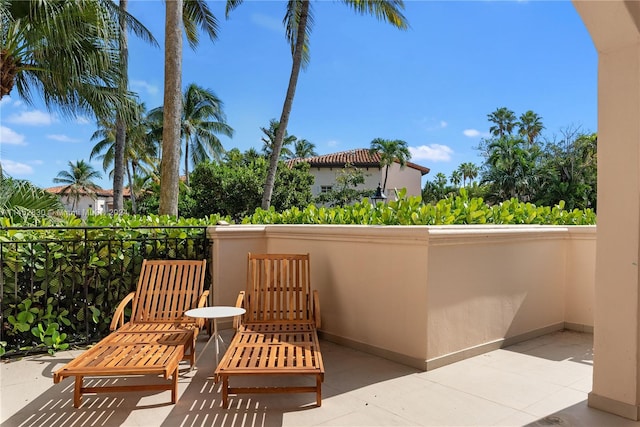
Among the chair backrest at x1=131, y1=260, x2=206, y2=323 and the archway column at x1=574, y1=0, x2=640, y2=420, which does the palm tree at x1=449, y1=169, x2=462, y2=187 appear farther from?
the archway column at x1=574, y1=0, x2=640, y2=420

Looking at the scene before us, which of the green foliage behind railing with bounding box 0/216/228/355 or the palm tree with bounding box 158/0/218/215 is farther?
A: the palm tree with bounding box 158/0/218/215

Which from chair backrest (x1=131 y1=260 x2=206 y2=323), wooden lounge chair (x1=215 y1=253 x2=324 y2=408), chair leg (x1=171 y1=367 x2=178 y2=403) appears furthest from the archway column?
chair backrest (x1=131 y1=260 x2=206 y2=323)

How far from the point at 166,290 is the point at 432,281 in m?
2.70

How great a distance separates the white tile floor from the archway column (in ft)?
1.00

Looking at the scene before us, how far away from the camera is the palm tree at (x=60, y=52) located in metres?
8.47

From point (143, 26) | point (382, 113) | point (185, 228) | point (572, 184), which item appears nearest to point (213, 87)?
point (382, 113)

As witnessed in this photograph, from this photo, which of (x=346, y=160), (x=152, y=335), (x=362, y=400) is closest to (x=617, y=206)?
(x=362, y=400)

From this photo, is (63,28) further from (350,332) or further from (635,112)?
(635,112)

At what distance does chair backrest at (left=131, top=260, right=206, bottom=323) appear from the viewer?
4.41 meters

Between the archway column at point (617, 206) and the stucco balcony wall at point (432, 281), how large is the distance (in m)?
1.26

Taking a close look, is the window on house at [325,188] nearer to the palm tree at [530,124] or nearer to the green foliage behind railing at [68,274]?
the green foliage behind railing at [68,274]

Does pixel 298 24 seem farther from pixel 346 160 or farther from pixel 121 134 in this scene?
pixel 346 160

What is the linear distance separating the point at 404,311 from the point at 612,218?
1.86 metres

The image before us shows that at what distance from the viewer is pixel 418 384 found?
3576mm
